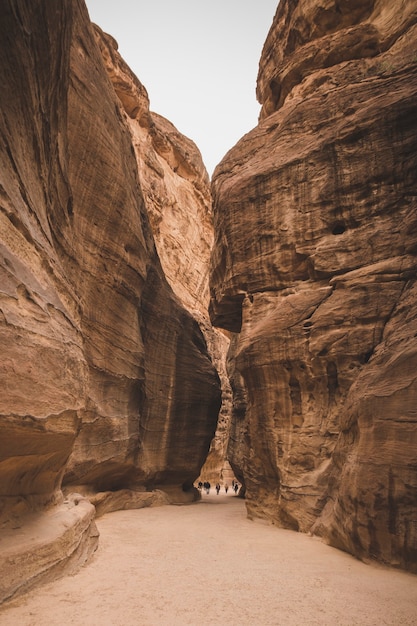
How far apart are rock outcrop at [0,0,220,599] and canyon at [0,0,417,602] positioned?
0.16 ft

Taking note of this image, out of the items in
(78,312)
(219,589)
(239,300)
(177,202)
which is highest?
(177,202)

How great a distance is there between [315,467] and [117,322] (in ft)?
22.0

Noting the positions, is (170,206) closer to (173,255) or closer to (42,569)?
(173,255)

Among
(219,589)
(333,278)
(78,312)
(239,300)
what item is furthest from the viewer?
(239,300)

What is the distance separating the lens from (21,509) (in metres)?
5.31

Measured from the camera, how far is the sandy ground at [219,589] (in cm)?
407

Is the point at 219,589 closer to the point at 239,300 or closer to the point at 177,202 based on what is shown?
the point at 239,300

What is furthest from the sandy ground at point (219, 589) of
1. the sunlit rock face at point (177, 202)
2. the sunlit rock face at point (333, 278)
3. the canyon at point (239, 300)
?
the sunlit rock face at point (177, 202)

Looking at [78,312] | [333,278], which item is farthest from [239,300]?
[78,312]

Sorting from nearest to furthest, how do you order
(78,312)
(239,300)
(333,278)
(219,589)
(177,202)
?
(219,589), (78,312), (333,278), (239,300), (177,202)

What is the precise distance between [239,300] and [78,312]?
260 inches

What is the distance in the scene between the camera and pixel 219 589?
16.4ft

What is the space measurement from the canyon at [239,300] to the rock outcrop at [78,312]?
0.05 meters

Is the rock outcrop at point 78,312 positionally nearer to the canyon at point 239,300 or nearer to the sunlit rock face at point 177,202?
the canyon at point 239,300
